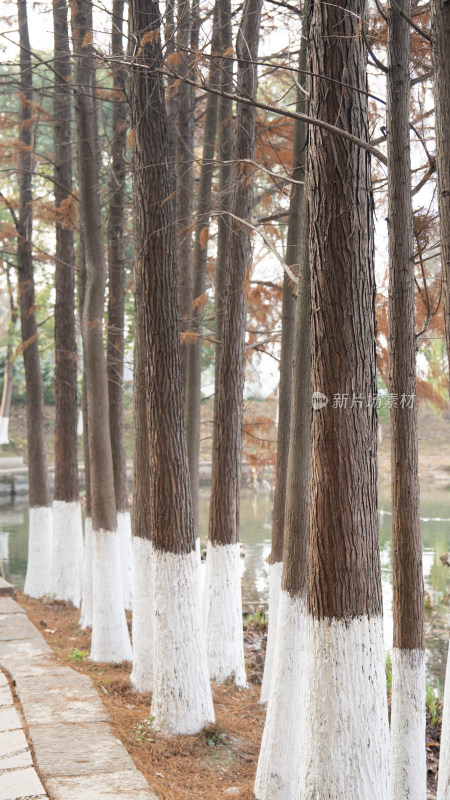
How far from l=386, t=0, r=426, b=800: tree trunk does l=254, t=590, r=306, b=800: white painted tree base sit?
618 millimetres

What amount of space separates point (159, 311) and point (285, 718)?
2.90 meters

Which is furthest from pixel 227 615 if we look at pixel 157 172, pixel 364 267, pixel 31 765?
pixel 364 267

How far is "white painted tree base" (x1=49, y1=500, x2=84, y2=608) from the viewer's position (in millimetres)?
11484

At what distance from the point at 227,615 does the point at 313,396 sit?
183 inches

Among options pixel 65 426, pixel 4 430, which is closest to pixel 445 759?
pixel 65 426

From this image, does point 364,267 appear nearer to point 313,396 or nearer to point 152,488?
point 313,396

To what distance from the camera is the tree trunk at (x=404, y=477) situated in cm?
505

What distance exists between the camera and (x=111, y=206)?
413 inches

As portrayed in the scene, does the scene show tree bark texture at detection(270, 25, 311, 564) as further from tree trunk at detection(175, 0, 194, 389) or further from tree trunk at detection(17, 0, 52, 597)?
tree trunk at detection(17, 0, 52, 597)

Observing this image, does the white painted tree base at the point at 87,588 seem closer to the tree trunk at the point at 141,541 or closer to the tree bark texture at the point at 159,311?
the tree trunk at the point at 141,541

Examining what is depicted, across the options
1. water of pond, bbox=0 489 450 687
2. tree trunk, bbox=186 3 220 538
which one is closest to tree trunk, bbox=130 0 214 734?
tree trunk, bbox=186 3 220 538

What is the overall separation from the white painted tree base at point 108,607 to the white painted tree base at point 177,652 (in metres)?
2.41

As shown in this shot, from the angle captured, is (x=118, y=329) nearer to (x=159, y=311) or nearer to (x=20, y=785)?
(x=159, y=311)

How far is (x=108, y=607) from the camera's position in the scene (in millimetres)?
8125
